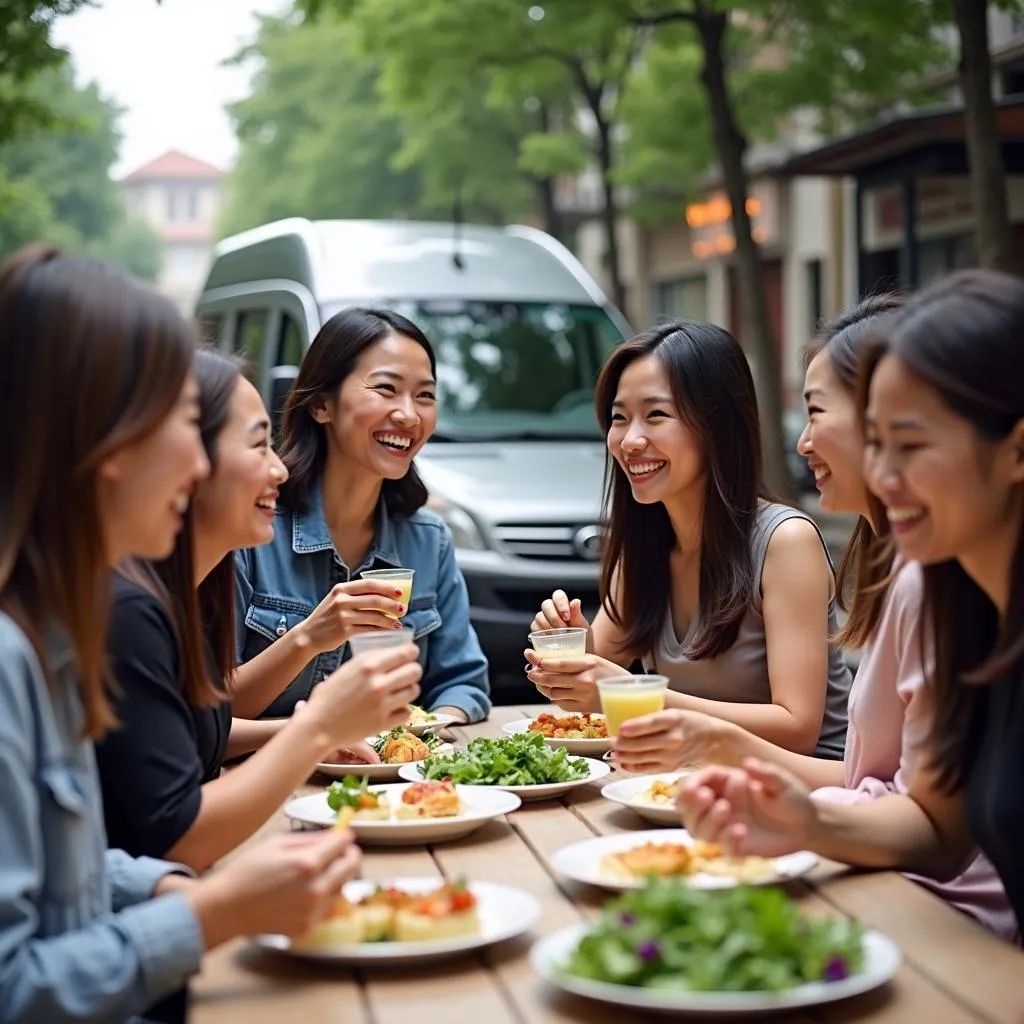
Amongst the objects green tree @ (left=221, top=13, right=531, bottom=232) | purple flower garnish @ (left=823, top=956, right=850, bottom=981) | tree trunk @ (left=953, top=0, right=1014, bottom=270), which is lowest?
purple flower garnish @ (left=823, top=956, right=850, bottom=981)

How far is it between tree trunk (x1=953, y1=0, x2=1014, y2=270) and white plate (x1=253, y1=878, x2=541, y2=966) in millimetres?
8676

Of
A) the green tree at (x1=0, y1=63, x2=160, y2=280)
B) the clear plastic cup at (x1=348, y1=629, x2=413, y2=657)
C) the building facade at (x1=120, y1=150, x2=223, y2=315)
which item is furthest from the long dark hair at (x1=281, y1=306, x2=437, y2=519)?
→ the building facade at (x1=120, y1=150, x2=223, y2=315)

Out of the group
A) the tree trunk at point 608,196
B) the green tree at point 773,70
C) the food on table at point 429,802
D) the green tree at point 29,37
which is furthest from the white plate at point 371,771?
the tree trunk at point 608,196

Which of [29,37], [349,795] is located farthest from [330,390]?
[29,37]

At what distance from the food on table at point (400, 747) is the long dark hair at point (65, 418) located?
145 cm

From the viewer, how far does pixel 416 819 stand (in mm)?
2988

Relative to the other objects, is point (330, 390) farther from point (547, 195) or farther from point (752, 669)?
point (547, 195)

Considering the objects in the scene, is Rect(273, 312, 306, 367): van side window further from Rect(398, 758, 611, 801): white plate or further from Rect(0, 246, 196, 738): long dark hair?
Rect(0, 246, 196, 738): long dark hair

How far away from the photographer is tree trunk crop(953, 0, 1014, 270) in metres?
10.4

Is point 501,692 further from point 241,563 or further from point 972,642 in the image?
point 972,642

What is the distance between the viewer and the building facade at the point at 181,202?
145 metres

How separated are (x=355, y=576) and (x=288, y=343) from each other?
5.64 meters

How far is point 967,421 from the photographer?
2365 millimetres

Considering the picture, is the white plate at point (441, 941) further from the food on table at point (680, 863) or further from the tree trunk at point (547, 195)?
the tree trunk at point (547, 195)
